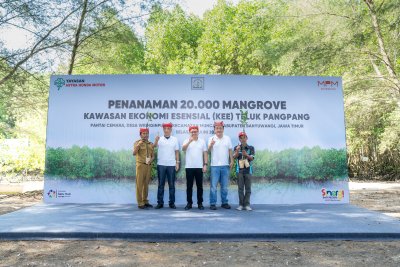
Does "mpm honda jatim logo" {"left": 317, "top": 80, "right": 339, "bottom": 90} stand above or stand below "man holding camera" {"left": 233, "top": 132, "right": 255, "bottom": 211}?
above

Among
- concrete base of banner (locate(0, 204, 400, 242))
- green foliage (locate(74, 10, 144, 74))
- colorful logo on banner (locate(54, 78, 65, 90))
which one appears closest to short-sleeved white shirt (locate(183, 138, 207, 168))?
concrete base of banner (locate(0, 204, 400, 242))

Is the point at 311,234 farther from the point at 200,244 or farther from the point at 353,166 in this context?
the point at 353,166

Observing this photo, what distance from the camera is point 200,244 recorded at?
172 inches

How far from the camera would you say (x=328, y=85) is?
7.13 meters

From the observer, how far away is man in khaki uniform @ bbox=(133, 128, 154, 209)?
253 inches

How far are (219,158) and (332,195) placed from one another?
222 cm

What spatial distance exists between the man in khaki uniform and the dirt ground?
6.71 feet

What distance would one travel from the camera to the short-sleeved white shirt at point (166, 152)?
6449 millimetres

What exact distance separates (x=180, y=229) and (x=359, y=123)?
26.0 ft

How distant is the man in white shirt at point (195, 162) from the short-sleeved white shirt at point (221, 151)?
14 centimetres

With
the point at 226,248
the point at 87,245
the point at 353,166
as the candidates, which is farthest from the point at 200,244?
the point at 353,166

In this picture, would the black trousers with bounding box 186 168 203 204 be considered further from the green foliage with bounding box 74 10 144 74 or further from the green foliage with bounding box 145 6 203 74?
the green foliage with bounding box 145 6 203 74

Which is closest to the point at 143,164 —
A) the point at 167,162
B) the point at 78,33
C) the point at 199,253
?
the point at 167,162

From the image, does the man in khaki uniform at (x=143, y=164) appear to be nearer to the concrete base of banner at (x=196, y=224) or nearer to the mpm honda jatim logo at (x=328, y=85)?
the concrete base of banner at (x=196, y=224)
